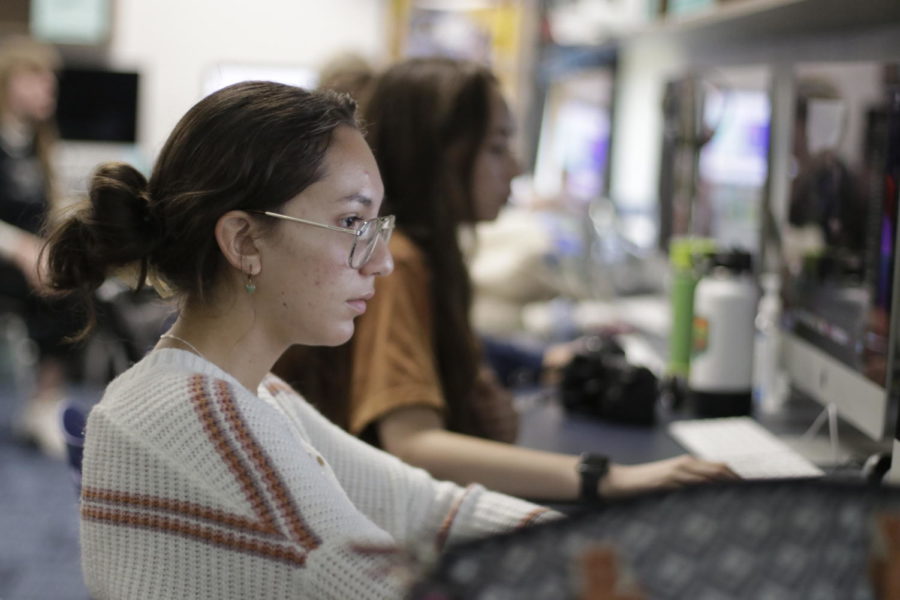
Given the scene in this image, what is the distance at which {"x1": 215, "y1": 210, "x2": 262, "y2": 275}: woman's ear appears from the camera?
108cm

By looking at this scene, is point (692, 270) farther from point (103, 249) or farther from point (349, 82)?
point (103, 249)

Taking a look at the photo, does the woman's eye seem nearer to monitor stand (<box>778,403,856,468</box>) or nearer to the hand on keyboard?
the hand on keyboard

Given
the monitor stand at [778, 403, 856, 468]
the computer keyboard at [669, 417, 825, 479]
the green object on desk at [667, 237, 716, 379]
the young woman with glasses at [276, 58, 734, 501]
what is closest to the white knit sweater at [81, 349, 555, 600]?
the young woman with glasses at [276, 58, 734, 501]

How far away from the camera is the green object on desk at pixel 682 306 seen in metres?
2.11

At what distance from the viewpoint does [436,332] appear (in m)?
1.67

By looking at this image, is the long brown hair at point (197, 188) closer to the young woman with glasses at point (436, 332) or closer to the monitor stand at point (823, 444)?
the young woman with glasses at point (436, 332)

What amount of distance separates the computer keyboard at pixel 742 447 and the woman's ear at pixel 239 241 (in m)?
0.77

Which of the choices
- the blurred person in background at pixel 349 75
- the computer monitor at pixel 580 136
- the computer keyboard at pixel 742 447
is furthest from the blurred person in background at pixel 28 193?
the computer keyboard at pixel 742 447

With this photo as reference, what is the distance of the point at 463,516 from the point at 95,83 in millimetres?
4401

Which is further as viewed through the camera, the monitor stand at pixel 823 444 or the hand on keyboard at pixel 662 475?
the monitor stand at pixel 823 444

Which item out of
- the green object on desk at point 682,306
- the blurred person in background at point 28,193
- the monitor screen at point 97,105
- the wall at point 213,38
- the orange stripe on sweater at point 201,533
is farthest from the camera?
the wall at point 213,38

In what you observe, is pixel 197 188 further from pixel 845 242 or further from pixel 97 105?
pixel 97 105

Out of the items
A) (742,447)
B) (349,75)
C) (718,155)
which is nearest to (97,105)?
(349,75)

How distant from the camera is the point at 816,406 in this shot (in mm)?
2053
